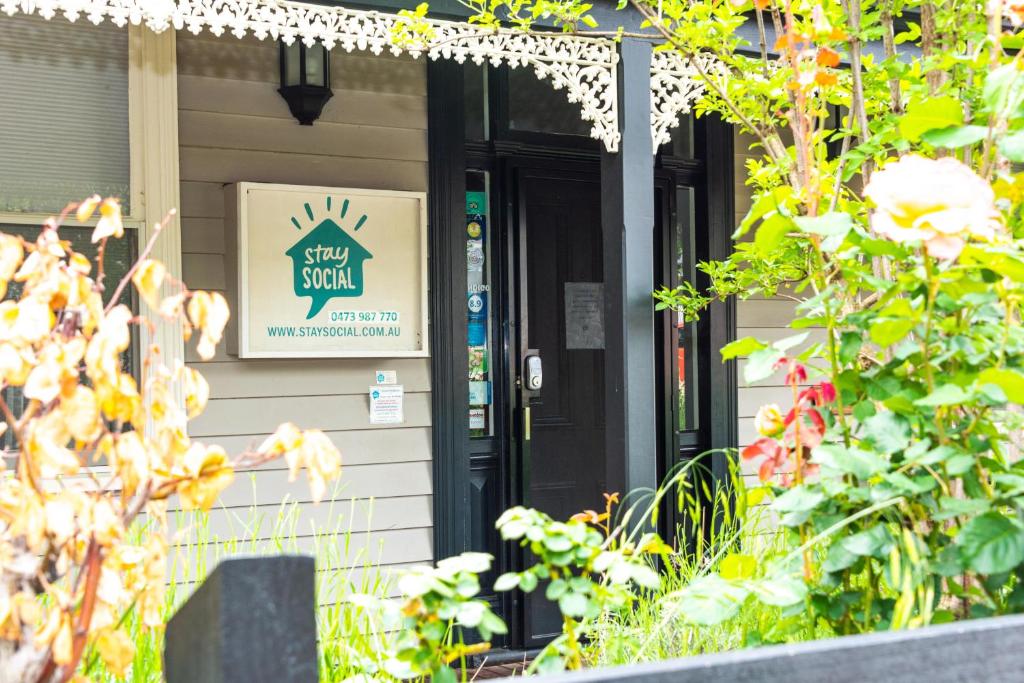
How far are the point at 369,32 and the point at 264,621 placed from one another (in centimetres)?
305

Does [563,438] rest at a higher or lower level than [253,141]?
lower

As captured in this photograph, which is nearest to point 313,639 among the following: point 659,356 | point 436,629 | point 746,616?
point 436,629

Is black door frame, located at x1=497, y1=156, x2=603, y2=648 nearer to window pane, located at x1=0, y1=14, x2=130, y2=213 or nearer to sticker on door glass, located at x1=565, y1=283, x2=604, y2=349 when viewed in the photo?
sticker on door glass, located at x1=565, y1=283, x2=604, y2=349

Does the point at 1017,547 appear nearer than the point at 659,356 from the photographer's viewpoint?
Yes

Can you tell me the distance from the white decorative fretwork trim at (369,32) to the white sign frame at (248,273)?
69cm

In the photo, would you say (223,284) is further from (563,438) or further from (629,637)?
(629,637)

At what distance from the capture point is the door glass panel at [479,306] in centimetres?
484

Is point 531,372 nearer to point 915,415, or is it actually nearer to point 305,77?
point 305,77

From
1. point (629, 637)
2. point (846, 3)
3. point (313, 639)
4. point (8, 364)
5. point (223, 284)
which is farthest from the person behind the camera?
point (223, 284)

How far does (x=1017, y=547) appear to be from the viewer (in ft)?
4.17

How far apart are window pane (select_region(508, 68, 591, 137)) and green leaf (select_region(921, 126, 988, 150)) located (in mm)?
3614

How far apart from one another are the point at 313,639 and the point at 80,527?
1.99 ft

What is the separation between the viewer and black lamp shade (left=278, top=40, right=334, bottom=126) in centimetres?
421

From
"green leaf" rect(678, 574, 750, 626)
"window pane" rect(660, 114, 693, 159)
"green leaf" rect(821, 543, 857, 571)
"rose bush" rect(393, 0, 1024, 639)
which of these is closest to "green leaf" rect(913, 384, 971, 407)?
"rose bush" rect(393, 0, 1024, 639)
